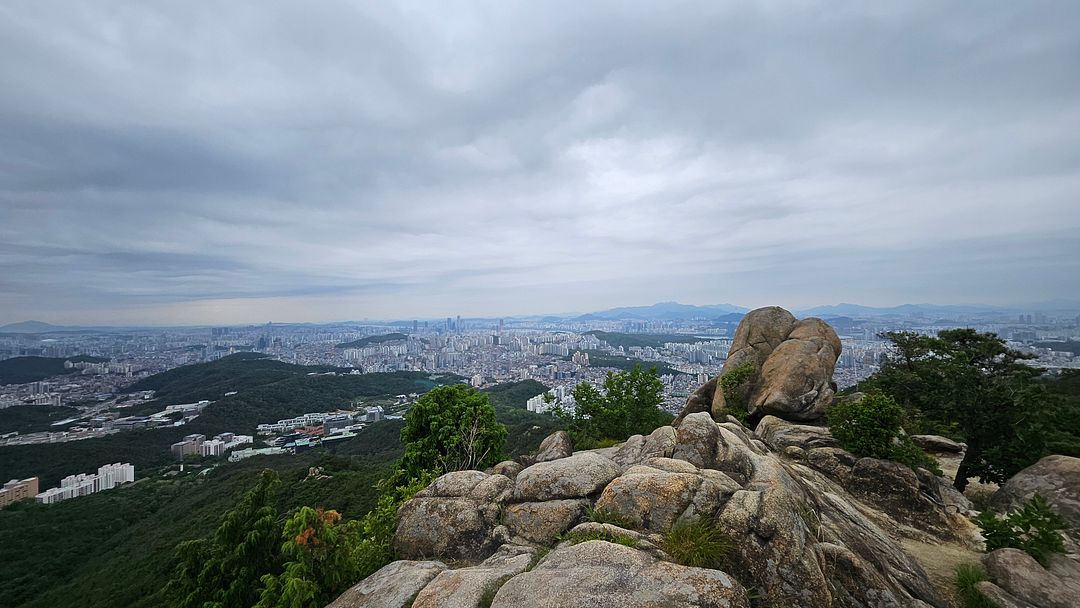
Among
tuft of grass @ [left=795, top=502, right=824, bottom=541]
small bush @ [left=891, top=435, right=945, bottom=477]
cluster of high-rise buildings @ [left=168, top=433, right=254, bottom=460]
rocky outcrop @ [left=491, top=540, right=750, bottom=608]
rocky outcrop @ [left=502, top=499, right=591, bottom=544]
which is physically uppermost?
rocky outcrop @ [left=491, top=540, right=750, bottom=608]

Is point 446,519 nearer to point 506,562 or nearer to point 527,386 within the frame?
point 506,562

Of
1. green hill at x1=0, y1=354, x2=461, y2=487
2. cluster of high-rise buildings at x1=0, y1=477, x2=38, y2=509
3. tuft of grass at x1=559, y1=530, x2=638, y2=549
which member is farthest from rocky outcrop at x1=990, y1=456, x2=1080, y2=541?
green hill at x1=0, y1=354, x2=461, y2=487

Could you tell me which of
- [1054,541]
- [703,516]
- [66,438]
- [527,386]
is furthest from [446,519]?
[66,438]

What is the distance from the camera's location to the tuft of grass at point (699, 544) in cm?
538

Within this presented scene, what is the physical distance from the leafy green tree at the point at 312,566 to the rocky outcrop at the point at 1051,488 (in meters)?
16.1

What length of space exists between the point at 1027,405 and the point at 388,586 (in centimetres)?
1943

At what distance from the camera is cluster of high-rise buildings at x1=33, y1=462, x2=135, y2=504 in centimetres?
5700

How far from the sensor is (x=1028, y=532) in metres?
8.01

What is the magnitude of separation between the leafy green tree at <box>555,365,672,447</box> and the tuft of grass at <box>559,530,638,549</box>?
1119cm

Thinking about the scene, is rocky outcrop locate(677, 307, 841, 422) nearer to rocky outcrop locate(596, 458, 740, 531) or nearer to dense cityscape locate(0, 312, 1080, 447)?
rocky outcrop locate(596, 458, 740, 531)

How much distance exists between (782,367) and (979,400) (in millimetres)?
5858

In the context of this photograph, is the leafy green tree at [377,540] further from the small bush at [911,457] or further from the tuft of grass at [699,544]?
the small bush at [911,457]

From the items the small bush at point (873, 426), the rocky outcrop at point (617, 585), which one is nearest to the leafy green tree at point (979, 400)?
the small bush at point (873, 426)

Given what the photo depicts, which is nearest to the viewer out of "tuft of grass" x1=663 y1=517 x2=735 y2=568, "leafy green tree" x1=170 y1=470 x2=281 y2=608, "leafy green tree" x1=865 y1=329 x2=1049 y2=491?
"tuft of grass" x1=663 y1=517 x2=735 y2=568
